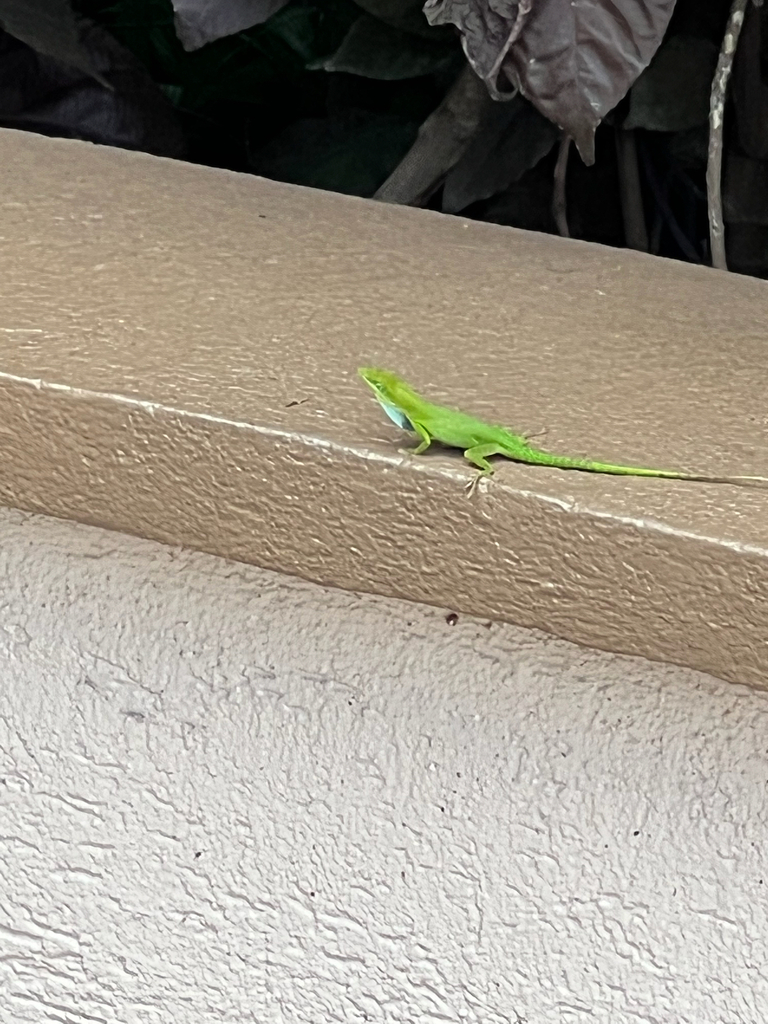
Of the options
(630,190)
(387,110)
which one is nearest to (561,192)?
(630,190)

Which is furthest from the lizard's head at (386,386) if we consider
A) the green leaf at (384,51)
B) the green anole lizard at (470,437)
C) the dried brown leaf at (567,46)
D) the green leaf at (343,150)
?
the green leaf at (343,150)

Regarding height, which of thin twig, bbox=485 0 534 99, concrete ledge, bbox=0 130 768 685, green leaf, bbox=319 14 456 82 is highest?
thin twig, bbox=485 0 534 99

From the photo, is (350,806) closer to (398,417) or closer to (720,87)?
(398,417)

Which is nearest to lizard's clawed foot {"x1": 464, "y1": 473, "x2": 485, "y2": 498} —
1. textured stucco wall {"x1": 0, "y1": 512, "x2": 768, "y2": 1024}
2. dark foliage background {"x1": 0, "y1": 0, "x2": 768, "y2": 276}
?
textured stucco wall {"x1": 0, "y1": 512, "x2": 768, "y2": 1024}

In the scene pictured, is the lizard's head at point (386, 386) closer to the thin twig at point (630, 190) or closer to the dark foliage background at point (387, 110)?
the dark foliage background at point (387, 110)

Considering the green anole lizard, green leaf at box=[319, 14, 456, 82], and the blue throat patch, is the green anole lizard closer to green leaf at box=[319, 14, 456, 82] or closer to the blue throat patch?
the blue throat patch

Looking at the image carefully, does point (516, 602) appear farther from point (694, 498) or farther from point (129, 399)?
point (129, 399)
